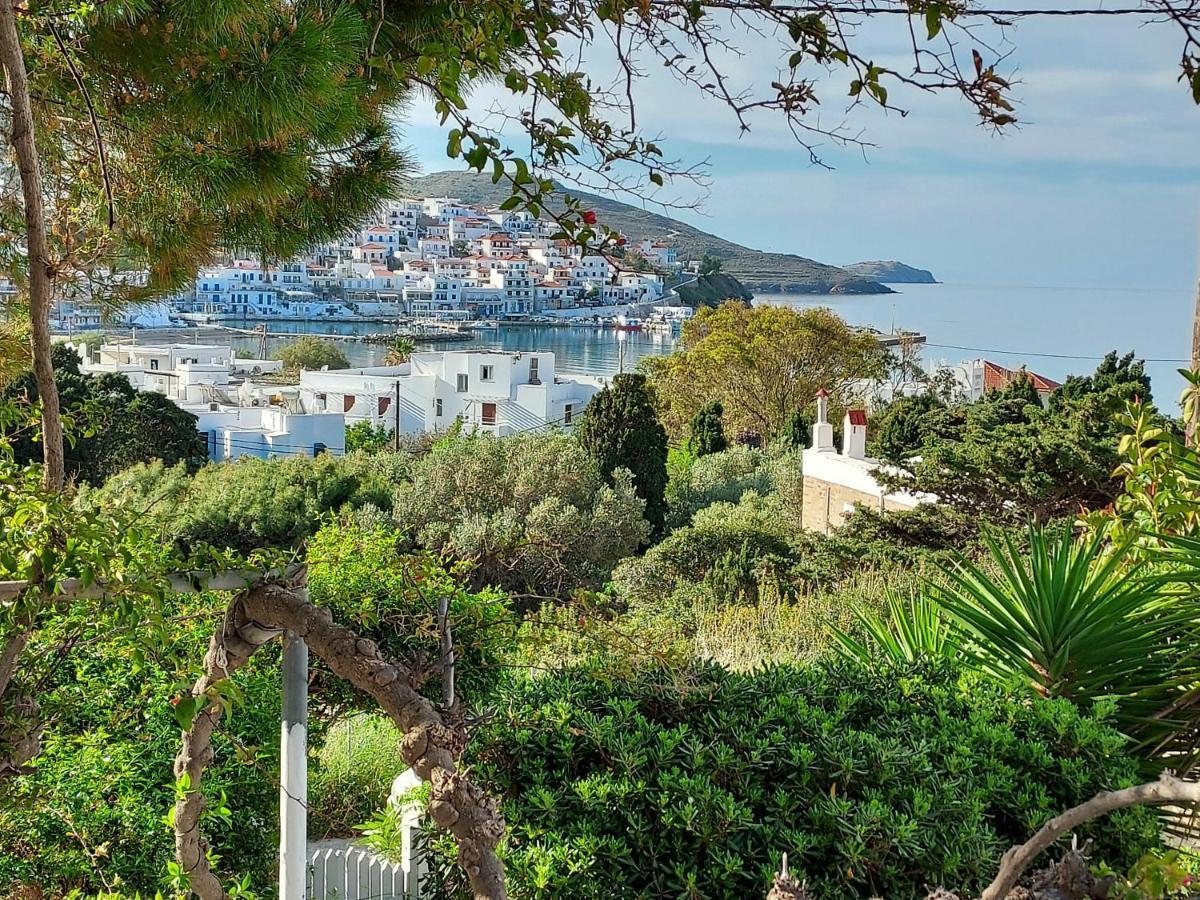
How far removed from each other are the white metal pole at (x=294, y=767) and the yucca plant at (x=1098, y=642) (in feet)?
4.80

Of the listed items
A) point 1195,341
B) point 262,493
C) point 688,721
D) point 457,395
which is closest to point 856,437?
point 1195,341

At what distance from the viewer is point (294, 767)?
1723 millimetres

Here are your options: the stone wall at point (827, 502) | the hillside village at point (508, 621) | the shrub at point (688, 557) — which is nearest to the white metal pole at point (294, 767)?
the hillside village at point (508, 621)

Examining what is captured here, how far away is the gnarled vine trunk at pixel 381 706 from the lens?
1156 millimetres

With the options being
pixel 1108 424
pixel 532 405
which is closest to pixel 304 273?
pixel 532 405

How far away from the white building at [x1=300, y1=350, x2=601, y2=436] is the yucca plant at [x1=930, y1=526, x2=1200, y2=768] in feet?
80.2

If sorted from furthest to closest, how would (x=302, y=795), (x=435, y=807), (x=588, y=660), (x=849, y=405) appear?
(x=849, y=405), (x=588, y=660), (x=302, y=795), (x=435, y=807)

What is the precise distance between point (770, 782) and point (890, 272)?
4162 cm

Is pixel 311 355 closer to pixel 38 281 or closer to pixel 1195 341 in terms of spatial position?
pixel 1195 341

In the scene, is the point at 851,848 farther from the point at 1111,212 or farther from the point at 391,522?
the point at 1111,212

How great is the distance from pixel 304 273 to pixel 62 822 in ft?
157

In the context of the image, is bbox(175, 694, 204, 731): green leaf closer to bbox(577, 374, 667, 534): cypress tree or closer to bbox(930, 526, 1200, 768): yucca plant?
bbox(930, 526, 1200, 768): yucca plant

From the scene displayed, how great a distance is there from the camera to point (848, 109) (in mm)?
1302

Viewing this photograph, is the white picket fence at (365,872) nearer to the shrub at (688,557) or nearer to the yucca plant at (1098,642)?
the yucca plant at (1098,642)
